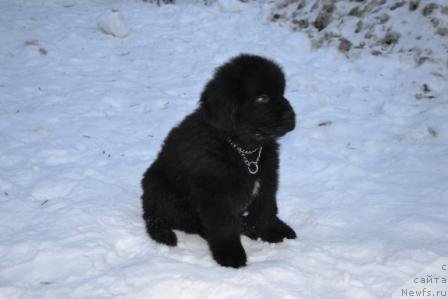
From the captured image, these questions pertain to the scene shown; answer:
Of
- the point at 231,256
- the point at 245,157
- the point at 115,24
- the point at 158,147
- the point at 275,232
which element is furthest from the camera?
the point at 115,24

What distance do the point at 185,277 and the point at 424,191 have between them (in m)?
3.03

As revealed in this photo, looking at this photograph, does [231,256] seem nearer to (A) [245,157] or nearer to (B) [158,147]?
(A) [245,157]

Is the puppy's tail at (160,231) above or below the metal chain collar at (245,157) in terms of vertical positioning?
below

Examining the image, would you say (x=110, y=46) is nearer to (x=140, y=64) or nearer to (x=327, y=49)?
(x=140, y=64)

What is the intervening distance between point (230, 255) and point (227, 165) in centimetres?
73

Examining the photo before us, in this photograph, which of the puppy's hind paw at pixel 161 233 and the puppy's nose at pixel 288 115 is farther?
the puppy's hind paw at pixel 161 233

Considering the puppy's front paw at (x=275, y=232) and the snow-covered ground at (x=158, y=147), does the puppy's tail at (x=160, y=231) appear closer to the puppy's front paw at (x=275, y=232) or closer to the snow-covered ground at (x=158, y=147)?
the snow-covered ground at (x=158, y=147)

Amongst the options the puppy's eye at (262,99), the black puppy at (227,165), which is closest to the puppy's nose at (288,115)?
the black puppy at (227,165)

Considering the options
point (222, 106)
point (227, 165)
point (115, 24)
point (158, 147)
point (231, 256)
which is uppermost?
point (222, 106)

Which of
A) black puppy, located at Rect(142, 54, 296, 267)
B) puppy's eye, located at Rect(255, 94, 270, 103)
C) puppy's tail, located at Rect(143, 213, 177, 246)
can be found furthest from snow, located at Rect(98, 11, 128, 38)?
puppy's eye, located at Rect(255, 94, 270, 103)

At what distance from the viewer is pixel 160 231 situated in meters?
4.47

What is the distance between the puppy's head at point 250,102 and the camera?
13.0 feet

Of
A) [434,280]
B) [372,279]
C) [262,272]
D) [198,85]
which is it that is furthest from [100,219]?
[198,85]

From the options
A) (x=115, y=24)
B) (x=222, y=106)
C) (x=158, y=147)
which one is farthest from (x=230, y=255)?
(x=115, y=24)
